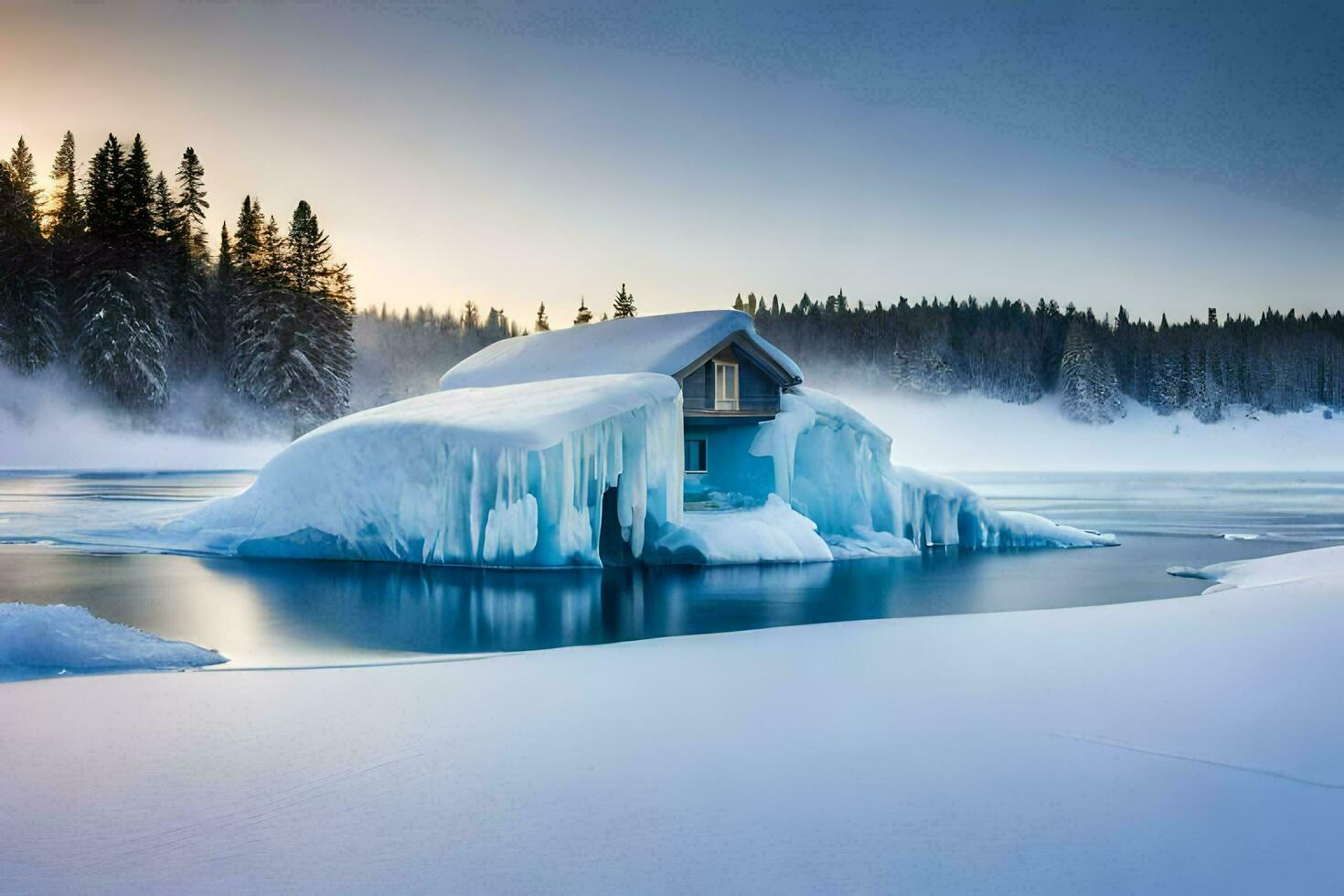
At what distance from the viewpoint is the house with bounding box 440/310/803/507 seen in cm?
2889

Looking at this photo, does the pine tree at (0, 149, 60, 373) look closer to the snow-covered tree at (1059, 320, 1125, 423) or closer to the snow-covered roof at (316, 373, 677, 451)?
the snow-covered roof at (316, 373, 677, 451)

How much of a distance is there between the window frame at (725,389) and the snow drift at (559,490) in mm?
1223

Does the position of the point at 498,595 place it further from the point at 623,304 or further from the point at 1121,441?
the point at 1121,441

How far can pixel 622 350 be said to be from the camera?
2953cm

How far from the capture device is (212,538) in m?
28.3

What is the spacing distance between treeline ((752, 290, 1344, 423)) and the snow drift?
264 feet

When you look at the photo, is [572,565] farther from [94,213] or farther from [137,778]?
[94,213]

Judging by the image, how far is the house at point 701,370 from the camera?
28.9 meters

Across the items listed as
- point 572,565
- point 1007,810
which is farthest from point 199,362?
point 1007,810

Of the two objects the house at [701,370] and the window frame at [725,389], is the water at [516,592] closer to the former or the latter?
the house at [701,370]

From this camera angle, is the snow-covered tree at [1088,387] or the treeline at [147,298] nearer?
the treeline at [147,298]

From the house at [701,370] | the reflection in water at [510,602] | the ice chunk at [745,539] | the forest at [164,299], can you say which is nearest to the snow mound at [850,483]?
the house at [701,370]

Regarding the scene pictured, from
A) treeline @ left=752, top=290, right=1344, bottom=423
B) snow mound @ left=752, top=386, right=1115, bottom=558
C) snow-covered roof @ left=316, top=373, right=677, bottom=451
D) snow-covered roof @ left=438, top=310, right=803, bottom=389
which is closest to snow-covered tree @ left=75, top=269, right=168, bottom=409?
snow-covered roof @ left=438, top=310, right=803, bottom=389

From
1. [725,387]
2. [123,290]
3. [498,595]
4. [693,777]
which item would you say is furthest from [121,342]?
[693,777]
